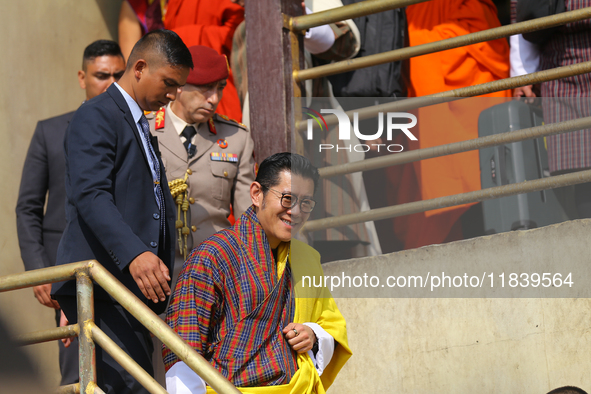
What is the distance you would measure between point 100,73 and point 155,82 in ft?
4.19

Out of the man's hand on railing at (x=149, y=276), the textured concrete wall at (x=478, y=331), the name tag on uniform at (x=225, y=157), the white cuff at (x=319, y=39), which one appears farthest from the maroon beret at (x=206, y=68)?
the man's hand on railing at (x=149, y=276)

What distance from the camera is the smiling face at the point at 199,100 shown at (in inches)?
124

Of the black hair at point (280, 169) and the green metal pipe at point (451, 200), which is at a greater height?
the black hair at point (280, 169)

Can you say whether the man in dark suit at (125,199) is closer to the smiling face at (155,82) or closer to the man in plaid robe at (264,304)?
the smiling face at (155,82)

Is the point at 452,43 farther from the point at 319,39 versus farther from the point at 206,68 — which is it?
the point at 206,68

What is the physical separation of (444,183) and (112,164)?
1508 millimetres

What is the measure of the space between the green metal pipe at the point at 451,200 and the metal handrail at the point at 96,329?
4.03 ft

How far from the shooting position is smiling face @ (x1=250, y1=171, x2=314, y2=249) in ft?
8.36

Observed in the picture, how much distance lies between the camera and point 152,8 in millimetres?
4676

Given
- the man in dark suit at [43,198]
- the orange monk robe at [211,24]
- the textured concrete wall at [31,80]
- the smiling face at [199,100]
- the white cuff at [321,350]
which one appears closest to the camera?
the white cuff at [321,350]

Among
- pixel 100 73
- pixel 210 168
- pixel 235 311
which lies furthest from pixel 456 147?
pixel 100 73

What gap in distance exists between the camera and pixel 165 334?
6.80 ft

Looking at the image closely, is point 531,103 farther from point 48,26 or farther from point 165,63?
point 48,26

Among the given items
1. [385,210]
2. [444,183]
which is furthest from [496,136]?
[385,210]
